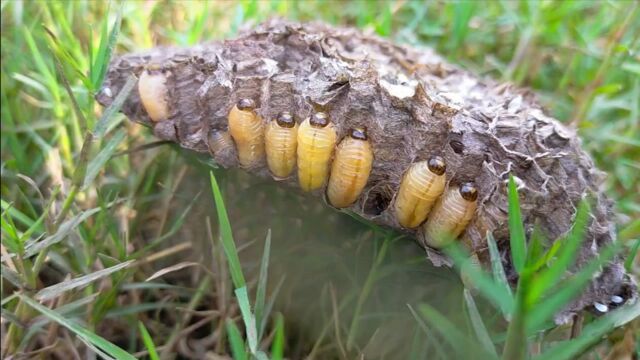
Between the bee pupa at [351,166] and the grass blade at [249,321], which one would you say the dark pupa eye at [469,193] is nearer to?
the bee pupa at [351,166]

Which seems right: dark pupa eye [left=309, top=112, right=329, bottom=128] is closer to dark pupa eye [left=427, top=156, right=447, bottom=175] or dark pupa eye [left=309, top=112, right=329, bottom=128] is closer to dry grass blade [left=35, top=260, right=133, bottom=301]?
dark pupa eye [left=427, top=156, right=447, bottom=175]

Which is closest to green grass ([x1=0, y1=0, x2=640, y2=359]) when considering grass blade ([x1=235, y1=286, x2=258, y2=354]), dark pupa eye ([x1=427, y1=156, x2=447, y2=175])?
grass blade ([x1=235, y1=286, x2=258, y2=354])

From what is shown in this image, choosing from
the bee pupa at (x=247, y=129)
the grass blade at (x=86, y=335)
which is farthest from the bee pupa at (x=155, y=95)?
the grass blade at (x=86, y=335)

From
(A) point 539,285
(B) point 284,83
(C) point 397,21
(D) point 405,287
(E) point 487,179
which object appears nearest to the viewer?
(A) point 539,285


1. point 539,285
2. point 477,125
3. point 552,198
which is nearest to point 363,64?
point 477,125

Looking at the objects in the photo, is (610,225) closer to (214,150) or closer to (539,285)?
(539,285)

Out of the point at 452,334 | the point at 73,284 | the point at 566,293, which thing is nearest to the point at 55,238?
the point at 73,284
